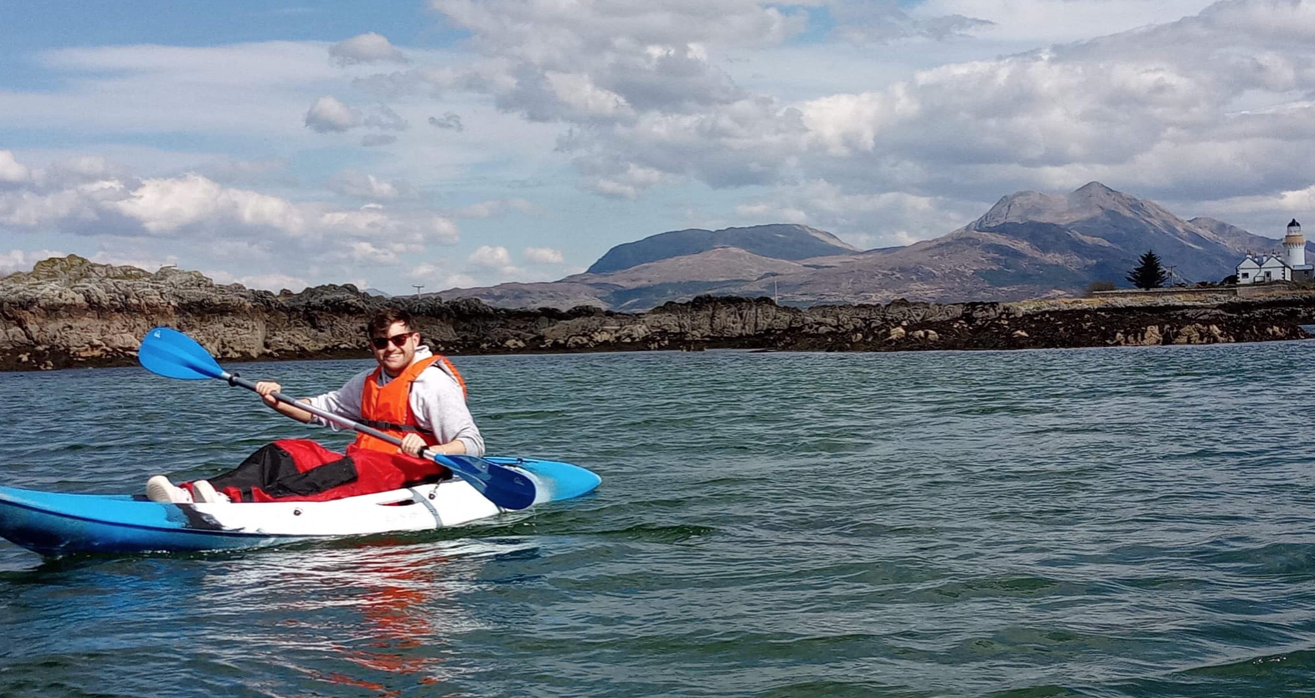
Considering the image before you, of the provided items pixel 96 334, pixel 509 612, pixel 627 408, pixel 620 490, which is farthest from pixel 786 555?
pixel 96 334

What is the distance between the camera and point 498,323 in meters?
61.2

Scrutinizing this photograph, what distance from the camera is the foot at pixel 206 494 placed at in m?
8.94

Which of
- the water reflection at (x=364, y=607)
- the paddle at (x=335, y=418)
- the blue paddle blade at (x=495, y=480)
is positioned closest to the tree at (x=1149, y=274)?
the blue paddle blade at (x=495, y=480)

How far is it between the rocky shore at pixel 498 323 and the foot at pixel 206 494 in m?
43.0

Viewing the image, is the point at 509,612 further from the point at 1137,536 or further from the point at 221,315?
the point at 221,315

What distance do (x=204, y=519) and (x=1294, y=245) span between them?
125393mm

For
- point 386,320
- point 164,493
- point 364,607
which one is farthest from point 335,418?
point 364,607

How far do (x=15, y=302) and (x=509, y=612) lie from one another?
4785 centimetres

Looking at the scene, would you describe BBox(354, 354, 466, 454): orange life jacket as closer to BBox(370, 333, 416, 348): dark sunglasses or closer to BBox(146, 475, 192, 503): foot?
BBox(370, 333, 416, 348): dark sunglasses

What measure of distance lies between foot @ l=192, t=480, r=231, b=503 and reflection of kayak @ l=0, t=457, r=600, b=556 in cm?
9

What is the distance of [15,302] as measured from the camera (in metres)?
47.3

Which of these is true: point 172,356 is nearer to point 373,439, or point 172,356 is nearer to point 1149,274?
point 373,439

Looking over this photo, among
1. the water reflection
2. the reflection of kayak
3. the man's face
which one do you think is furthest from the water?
the man's face

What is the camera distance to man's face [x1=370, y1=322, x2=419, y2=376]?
9.12 metres
